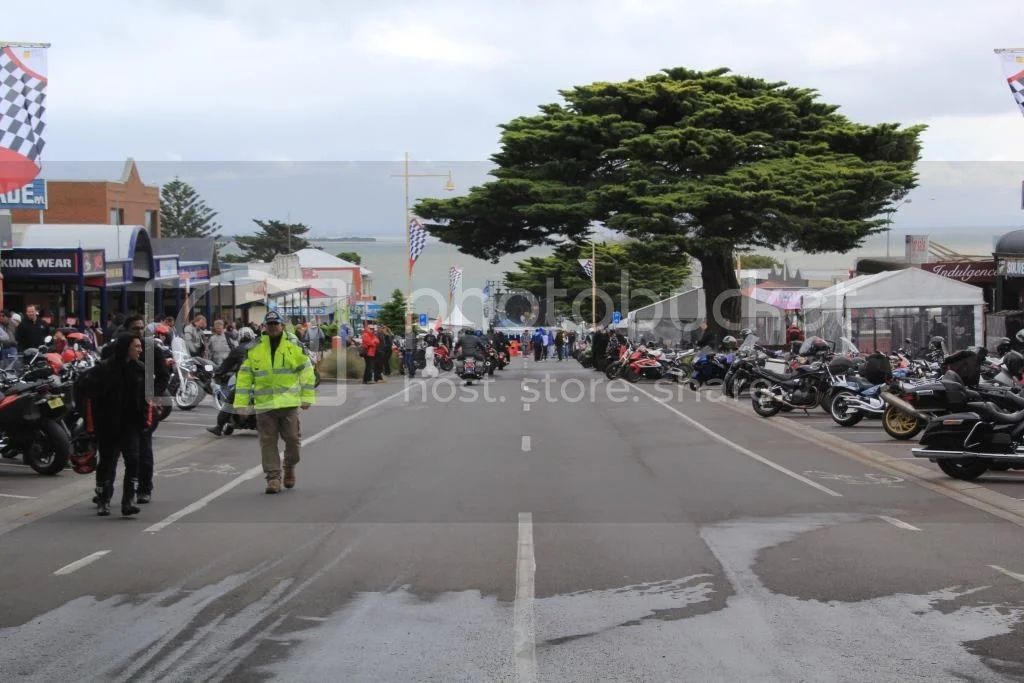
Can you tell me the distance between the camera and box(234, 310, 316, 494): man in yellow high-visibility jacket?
1344 centimetres

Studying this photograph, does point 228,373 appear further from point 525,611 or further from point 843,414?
point 525,611

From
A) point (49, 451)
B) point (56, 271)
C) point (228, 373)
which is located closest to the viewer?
point (49, 451)

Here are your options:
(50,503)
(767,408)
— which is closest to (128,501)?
(50,503)

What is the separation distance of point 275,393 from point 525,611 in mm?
6452

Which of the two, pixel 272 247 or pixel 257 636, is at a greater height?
pixel 272 247

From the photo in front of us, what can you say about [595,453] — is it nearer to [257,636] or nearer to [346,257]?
[257,636]

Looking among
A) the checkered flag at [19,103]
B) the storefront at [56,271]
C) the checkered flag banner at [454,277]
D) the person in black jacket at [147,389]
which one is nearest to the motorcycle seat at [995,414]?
the person in black jacket at [147,389]

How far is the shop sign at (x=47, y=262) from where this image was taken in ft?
96.5

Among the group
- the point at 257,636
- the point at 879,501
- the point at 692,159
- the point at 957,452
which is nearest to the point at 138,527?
the point at 257,636

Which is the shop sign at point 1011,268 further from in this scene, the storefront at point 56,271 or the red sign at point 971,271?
the storefront at point 56,271

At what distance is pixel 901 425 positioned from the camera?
64.5ft

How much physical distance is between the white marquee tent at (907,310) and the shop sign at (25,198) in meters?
21.2

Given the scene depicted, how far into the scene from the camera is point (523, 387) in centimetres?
3734

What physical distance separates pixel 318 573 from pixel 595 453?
361 inches
